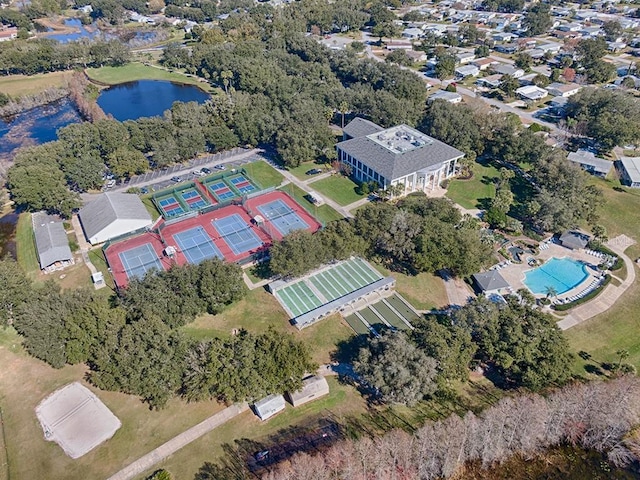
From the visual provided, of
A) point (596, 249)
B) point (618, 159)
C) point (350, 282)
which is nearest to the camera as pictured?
point (350, 282)

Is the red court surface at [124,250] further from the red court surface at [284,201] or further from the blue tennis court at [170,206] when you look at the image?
the red court surface at [284,201]

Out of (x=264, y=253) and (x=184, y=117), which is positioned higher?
(x=184, y=117)

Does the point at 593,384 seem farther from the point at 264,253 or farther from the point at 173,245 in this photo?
the point at 173,245

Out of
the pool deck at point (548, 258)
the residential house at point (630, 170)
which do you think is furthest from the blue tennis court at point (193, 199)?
the residential house at point (630, 170)

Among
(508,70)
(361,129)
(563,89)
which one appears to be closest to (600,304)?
(361,129)

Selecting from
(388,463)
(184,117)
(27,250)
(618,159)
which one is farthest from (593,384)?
(184,117)

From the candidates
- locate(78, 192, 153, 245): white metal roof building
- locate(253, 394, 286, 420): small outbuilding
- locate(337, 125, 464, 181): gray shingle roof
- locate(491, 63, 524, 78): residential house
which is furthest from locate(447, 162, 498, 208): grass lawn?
locate(491, 63, 524, 78): residential house

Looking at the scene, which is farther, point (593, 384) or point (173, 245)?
point (173, 245)
